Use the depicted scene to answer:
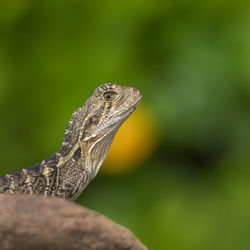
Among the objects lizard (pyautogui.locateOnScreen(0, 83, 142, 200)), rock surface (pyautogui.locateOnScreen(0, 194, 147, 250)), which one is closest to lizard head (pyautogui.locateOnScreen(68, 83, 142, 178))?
lizard (pyautogui.locateOnScreen(0, 83, 142, 200))

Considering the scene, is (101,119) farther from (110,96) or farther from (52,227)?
(52,227)

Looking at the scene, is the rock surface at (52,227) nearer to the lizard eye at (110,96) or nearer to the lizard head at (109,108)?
A: the lizard head at (109,108)

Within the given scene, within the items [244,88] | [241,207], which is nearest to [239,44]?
[244,88]

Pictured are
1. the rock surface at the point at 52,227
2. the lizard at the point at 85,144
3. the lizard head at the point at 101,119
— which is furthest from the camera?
the lizard head at the point at 101,119

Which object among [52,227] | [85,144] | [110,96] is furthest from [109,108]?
[52,227]

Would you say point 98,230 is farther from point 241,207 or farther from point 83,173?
point 241,207

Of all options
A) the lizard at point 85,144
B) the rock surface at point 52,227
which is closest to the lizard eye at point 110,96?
the lizard at point 85,144

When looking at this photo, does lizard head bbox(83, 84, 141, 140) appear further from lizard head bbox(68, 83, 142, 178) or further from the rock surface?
the rock surface
